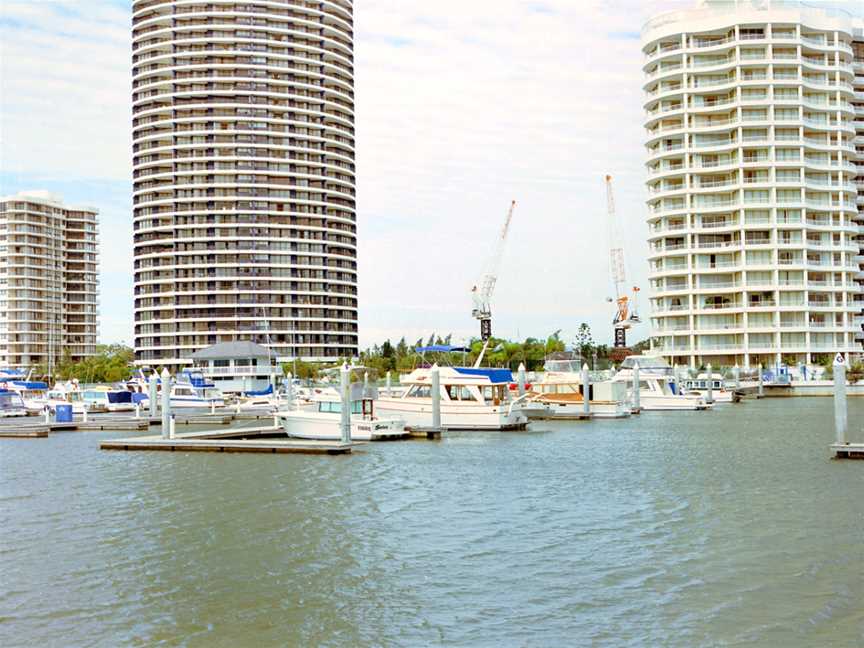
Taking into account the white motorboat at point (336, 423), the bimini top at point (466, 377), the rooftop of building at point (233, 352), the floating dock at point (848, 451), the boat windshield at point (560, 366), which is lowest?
the floating dock at point (848, 451)

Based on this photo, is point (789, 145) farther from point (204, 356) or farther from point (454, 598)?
point (454, 598)

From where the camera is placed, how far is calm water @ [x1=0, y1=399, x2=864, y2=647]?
16359mm

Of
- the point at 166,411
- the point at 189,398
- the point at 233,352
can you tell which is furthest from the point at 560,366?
the point at 233,352

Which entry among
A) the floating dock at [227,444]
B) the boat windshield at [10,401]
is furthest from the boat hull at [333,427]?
the boat windshield at [10,401]

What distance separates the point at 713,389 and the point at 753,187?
38.0m

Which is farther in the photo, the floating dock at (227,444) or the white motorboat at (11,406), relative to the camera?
the white motorboat at (11,406)

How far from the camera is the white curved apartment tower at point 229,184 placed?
15962 centimetres

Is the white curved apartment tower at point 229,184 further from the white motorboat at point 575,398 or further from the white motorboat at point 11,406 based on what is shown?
the white motorboat at point 575,398

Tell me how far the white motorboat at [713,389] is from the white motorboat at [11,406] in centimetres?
5538

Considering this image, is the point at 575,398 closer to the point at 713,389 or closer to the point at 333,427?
the point at 333,427

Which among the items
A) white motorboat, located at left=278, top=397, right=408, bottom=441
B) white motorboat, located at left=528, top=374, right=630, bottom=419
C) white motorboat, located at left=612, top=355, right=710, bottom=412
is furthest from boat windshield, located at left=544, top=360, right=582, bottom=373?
white motorboat, located at left=278, top=397, right=408, bottom=441

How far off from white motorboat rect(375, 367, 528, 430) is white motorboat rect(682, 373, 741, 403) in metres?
34.2

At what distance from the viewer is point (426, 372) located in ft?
183

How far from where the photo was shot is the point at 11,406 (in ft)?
270
